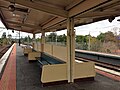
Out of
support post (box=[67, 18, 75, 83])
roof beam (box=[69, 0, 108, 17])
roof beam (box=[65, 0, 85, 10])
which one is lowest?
support post (box=[67, 18, 75, 83])

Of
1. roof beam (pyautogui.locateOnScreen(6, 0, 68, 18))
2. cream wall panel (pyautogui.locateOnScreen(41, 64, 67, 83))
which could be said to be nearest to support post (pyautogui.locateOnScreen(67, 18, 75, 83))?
cream wall panel (pyautogui.locateOnScreen(41, 64, 67, 83))

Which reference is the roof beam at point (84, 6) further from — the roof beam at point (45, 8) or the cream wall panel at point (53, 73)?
the cream wall panel at point (53, 73)

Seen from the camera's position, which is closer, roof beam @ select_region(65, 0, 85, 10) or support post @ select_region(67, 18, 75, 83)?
roof beam @ select_region(65, 0, 85, 10)

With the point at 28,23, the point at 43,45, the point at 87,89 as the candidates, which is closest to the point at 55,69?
the point at 87,89

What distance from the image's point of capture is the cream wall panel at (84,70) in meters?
5.15

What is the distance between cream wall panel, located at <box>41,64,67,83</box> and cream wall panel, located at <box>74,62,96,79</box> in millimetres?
405

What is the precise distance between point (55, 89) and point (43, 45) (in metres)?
5.73

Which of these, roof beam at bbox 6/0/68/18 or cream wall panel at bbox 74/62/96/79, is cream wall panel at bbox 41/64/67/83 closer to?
cream wall panel at bbox 74/62/96/79

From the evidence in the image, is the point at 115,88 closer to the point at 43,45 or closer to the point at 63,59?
the point at 63,59

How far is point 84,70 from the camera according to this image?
17.2 feet

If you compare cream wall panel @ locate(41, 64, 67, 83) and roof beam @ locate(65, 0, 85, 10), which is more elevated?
roof beam @ locate(65, 0, 85, 10)

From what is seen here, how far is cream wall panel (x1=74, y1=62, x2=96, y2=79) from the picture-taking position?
203 inches

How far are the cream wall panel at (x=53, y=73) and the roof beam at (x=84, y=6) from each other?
1.66 meters

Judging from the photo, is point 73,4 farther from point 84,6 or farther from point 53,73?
point 53,73
